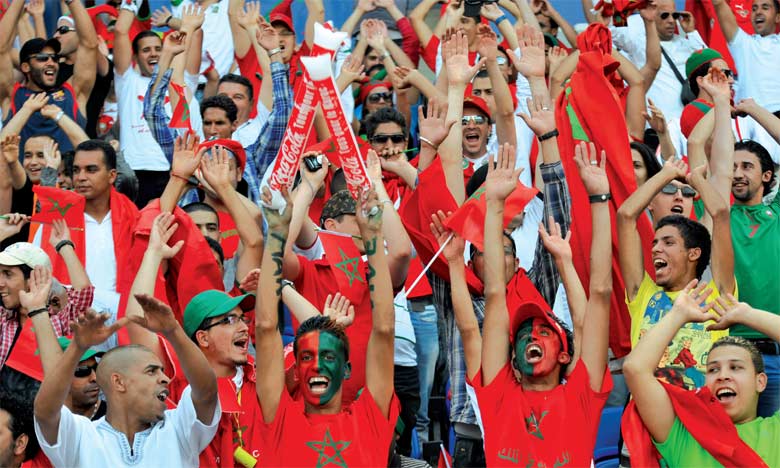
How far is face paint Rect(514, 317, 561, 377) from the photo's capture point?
5.70m

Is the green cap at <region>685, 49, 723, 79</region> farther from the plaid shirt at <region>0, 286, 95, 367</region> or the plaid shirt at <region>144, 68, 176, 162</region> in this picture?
the plaid shirt at <region>0, 286, 95, 367</region>

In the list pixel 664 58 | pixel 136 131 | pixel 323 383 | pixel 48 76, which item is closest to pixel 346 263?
pixel 323 383

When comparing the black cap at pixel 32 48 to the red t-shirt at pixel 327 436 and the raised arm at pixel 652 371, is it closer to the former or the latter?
the red t-shirt at pixel 327 436

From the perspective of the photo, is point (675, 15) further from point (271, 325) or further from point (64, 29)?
point (271, 325)

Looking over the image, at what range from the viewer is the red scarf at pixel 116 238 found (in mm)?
7324

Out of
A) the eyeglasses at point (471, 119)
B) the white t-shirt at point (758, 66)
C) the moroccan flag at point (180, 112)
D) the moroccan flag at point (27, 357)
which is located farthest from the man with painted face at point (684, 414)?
the white t-shirt at point (758, 66)

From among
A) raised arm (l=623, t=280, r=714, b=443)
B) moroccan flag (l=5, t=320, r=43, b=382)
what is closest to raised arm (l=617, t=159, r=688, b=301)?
raised arm (l=623, t=280, r=714, b=443)

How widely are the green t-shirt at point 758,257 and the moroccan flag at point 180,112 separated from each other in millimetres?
3596

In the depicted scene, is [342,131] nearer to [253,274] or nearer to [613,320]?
[253,274]

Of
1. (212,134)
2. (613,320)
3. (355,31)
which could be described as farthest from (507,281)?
(355,31)

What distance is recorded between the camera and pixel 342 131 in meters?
6.30

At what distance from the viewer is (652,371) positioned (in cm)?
552

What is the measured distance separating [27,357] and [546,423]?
246 centimetres

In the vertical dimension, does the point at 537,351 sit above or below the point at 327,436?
above
